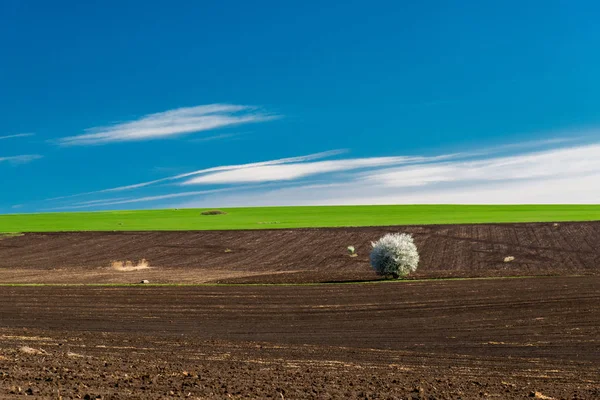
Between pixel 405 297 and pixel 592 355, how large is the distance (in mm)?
15791

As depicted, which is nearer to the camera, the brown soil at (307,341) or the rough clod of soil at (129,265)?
the brown soil at (307,341)

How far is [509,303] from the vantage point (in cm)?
3450

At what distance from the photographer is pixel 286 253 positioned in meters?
70.1

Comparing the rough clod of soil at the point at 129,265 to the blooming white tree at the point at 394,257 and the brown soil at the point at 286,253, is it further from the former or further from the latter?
Result: the blooming white tree at the point at 394,257

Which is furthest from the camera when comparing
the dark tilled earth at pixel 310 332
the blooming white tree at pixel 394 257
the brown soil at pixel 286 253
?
the brown soil at pixel 286 253

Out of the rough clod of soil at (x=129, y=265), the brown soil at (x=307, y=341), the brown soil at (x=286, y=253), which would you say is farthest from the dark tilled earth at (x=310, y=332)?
the rough clod of soil at (x=129, y=265)

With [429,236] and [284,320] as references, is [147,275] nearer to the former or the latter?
[284,320]

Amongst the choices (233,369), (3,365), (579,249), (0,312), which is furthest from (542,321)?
(579,249)

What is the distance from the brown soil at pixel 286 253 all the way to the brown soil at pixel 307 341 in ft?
36.7

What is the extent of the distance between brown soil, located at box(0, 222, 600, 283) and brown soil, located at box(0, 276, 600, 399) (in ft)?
36.7

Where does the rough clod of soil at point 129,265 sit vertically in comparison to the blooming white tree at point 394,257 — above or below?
below

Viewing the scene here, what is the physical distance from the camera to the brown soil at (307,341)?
624 inches

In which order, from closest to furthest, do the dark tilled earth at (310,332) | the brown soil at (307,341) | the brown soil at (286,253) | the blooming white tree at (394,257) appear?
1. the brown soil at (307,341)
2. the dark tilled earth at (310,332)
3. the blooming white tree at (394,257)
4. the brown soil at (286,253)

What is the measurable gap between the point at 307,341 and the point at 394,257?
80.5 feet
